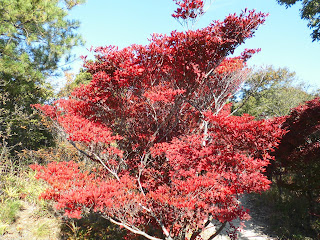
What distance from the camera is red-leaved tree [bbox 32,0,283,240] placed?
3.53 metres

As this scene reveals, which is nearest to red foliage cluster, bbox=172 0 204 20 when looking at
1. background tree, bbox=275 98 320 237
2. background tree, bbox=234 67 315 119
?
background tree, bbox=275 98 320 237

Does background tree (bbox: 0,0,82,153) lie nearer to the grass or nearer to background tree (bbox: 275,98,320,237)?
the grass

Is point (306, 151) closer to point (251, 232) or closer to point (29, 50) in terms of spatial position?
point (251, 232)

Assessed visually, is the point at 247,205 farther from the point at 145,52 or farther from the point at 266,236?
the point at 145,52

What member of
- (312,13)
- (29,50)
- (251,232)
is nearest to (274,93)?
(312,13)

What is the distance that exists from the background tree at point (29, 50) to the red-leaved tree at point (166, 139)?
3308 millimetres

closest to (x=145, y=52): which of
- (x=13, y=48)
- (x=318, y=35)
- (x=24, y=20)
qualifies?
(x=24, y=20)

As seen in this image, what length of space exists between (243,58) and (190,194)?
4577 millimetres

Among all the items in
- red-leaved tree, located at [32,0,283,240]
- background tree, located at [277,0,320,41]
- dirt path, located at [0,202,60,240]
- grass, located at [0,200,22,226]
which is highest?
background tree, located at [277,0,320,41]

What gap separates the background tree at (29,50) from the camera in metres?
6.52

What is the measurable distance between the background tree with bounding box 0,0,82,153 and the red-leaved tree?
331cm

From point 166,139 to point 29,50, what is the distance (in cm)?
722

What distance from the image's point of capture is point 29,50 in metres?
8.39

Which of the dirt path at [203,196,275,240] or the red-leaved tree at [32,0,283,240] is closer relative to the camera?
the red-leaved tree at [32,0,283,240]
